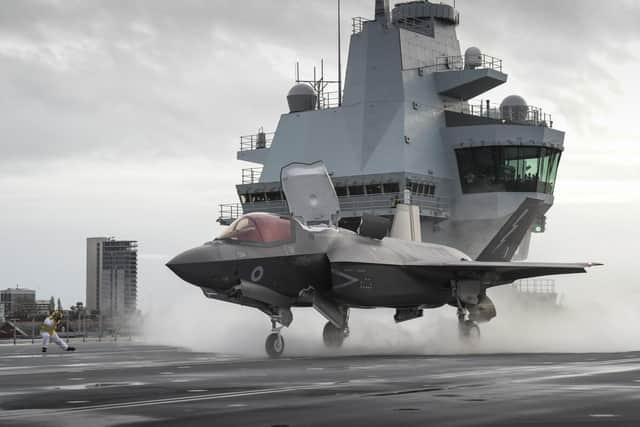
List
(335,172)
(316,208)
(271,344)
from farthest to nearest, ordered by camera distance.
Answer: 1. (335,172)
2. (316,208)
3. (271,344)

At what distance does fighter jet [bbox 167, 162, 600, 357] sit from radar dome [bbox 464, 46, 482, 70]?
3579cm

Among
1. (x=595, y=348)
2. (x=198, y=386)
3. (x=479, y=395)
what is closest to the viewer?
(x=479, y=395)

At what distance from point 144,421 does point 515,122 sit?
57.2 meters

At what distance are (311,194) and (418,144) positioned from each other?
22821 mm

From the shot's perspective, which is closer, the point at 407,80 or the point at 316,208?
the point at 316,208

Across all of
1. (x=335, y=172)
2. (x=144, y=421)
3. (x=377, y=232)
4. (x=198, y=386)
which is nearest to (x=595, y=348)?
(x=377, y=232)

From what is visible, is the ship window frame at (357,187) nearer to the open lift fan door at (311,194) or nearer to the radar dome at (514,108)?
the radar dome at (514,108)

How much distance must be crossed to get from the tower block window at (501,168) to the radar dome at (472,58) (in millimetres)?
7698

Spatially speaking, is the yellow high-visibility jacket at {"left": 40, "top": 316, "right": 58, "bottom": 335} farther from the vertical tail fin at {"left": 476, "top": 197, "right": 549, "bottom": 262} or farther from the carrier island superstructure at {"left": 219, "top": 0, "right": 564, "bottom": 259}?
the carrier island superstructure at {"left": 219, "top": 0, "right": 564, "bottom": 259}

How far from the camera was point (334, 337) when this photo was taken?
1195 inches

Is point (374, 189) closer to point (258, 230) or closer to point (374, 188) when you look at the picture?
point (374, 188)

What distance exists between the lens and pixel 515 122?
64938mm

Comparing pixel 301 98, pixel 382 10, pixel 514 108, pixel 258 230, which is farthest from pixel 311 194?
pixel 514 108

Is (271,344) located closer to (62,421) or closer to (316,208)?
(316,208)
